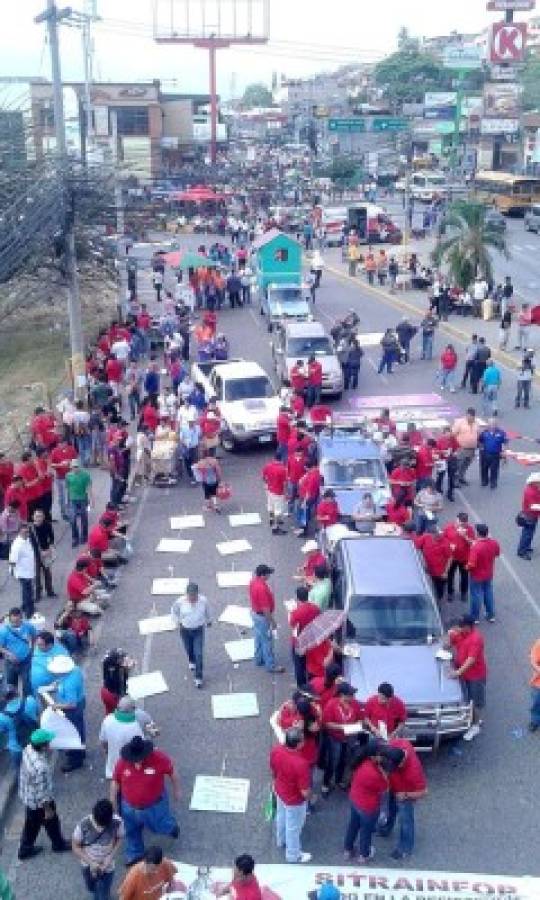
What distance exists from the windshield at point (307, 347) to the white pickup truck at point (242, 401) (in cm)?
219

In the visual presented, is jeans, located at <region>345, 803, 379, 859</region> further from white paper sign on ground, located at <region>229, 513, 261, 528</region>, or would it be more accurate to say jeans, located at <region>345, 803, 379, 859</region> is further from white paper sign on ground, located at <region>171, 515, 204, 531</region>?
white paper sign on ground, located at <region>171, 515, 204, 531</region>

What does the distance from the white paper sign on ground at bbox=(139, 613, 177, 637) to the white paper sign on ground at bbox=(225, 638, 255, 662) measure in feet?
3.14

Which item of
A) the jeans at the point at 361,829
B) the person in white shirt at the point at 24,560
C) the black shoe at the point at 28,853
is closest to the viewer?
→ the jeans at the point at 361,829

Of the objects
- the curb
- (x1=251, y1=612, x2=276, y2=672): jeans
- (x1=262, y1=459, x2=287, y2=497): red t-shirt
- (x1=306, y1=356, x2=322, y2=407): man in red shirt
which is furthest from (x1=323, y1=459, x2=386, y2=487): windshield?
the curb

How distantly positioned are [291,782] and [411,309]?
29.2m

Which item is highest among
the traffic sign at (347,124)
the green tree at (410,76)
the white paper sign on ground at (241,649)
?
the green tree at (410,76)

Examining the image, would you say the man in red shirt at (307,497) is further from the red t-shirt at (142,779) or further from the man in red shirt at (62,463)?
the red t-shirt at (142,779)

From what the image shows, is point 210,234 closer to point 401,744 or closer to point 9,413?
point 9,413

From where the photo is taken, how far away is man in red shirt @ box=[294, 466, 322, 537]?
1583cm

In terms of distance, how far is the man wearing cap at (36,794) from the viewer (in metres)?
8.77

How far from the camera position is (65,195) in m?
21.5

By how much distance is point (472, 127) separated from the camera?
292ft

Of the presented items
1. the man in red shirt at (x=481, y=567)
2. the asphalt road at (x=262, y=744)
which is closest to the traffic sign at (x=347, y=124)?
the asphalt road at (x=262, y=744)

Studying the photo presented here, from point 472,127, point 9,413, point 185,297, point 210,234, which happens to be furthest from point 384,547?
point 472,127
